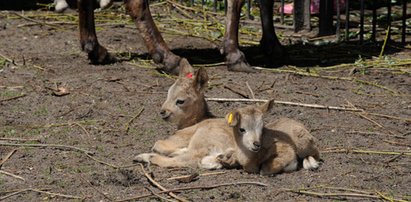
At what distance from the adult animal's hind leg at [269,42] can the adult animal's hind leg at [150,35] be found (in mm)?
1015

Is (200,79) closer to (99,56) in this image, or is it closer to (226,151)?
(226,151)

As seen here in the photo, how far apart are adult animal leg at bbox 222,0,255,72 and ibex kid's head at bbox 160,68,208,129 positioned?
2121 mm

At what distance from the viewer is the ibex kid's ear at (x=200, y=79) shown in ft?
17.7

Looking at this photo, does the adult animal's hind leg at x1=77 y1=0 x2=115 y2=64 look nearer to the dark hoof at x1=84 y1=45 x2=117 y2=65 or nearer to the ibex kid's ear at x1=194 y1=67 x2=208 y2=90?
the dark hoof at x1=84 y1=45 x2=117 y2=65

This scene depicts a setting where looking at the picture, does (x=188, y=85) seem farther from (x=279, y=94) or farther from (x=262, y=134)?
(x=279, y=94)

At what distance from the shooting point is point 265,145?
16.3 ft

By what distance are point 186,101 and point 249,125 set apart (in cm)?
68

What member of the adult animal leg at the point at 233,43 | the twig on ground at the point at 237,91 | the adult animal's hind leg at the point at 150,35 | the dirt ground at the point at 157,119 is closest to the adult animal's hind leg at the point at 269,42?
the dirt ground at the point at 157,119

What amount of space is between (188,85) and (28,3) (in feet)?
20.5

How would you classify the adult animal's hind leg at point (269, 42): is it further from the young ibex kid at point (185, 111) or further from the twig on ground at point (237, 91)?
the young ibex kid at point (185, 111)

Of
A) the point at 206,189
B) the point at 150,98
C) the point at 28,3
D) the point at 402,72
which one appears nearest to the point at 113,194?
the point at 206,189

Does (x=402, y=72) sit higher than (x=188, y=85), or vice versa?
(x=188, y=85)

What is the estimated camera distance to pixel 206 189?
4.76m

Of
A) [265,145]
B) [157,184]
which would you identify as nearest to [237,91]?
[265,145]
